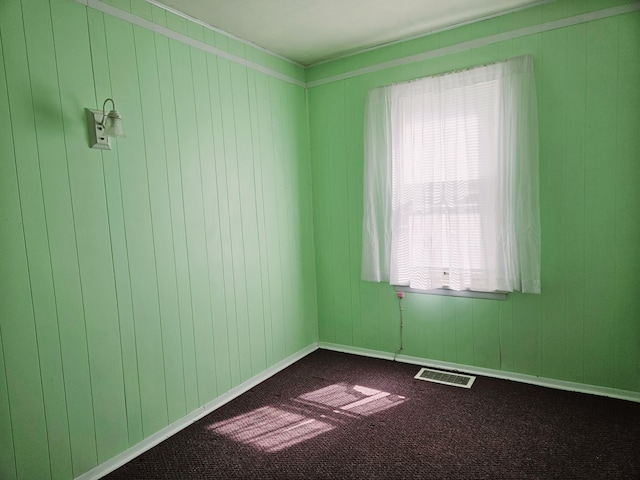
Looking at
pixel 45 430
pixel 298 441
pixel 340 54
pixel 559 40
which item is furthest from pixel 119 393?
pixel 559 40

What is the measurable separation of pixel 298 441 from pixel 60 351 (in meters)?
1.37

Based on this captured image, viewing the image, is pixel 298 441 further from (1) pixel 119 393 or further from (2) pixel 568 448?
(2) pixel 568 448

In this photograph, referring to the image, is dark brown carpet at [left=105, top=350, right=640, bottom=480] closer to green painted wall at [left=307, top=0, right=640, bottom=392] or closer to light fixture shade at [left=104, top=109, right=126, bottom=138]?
green painted wall at [left=307, top=0, right=640, bottom=392]

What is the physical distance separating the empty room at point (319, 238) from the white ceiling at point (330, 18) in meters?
0.02

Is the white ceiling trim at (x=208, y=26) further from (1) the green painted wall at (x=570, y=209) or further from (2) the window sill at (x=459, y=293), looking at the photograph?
(2) the window sill at (x=459, y=293)

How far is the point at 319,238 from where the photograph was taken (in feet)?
12.7

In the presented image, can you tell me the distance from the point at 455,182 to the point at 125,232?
2255 mm

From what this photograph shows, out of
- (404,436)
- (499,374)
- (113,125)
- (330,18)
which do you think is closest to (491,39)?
(330,18)

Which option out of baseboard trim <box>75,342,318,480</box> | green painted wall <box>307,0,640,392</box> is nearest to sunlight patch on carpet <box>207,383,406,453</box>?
baseboard trim <box>75,342,318,480</box>

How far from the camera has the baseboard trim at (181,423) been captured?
2199 millimetres

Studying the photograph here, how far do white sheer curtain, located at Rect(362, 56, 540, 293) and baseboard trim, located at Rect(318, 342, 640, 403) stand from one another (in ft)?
2.17

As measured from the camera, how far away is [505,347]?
10.1ft

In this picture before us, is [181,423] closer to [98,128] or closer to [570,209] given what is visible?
[98,128]

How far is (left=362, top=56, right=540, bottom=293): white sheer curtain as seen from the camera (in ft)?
9.26
